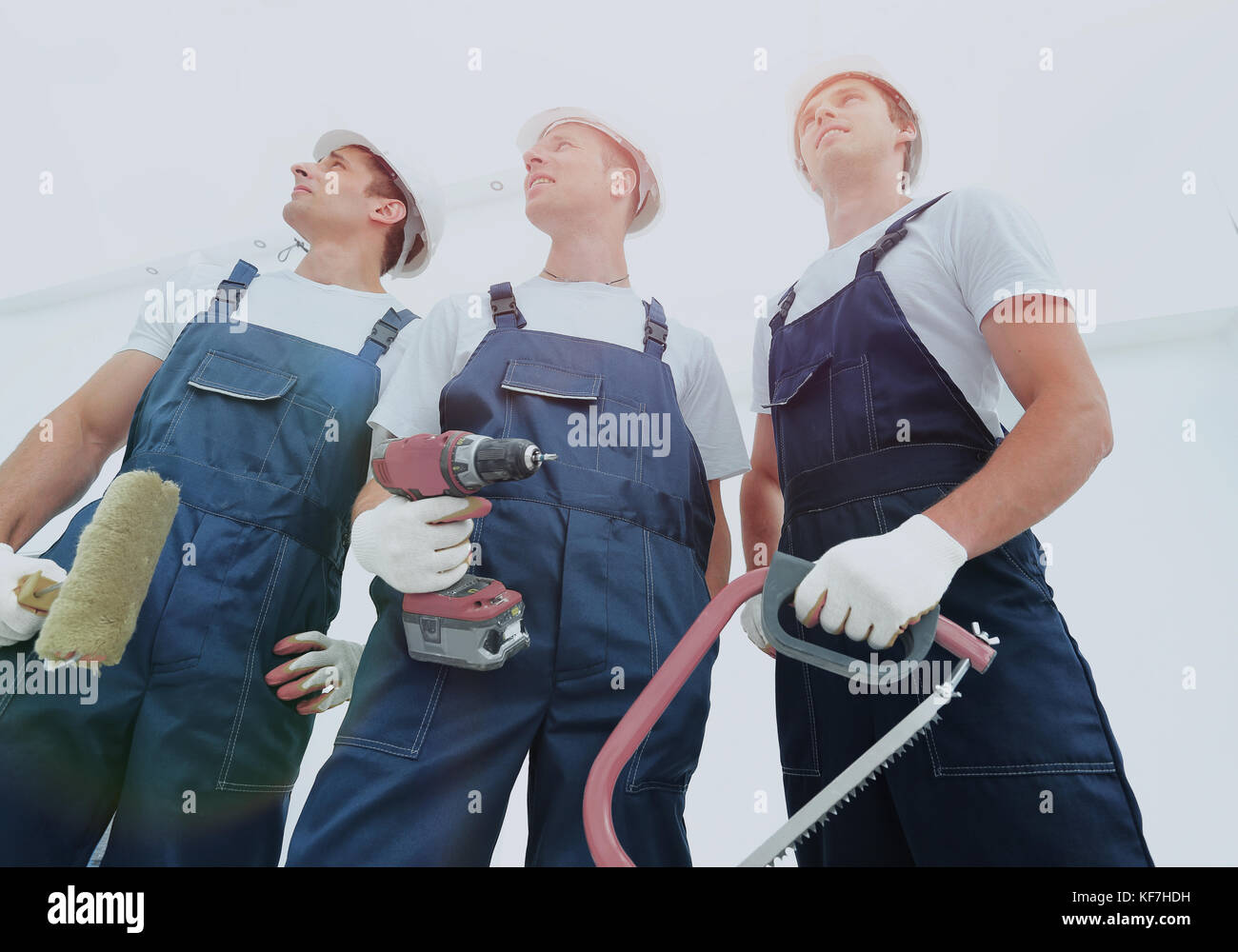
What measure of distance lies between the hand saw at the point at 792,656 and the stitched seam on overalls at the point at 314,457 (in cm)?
84

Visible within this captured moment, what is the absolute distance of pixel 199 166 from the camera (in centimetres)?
267

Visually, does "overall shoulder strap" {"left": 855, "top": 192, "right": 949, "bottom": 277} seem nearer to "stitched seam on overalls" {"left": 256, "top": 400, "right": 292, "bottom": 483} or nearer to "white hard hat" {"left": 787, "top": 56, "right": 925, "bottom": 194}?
"white hard hat" {"left": 787, "top": 56, "right": 925, "bottom": 194}

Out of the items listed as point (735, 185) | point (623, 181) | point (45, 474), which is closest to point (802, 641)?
point (623, 181)

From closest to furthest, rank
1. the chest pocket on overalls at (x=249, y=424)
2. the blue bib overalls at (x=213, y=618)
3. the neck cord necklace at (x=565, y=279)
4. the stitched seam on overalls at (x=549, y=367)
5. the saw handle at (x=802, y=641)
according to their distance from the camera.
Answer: the saw handle at (x=802, y=641), the blue bib overalls at (x=213, y=618), the stitched seam on overalls at (x=549, y=367), the chest pocket on overalls at (x=249, y=424), the neck cord necklace at (x=565, y=279)

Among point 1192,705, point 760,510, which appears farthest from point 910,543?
point 1192,705

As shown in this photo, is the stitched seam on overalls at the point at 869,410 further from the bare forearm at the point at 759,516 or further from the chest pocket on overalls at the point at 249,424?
the chest pocket on overalls at the point at 249,424

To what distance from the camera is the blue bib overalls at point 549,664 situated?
41.6 inches

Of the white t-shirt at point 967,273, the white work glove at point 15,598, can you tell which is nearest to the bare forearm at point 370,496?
the white work glove at point 15,598

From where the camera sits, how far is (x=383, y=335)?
163 cm

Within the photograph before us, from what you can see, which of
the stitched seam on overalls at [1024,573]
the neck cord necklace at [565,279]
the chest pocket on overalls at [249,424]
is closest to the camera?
the stitched seam on overalls at [1024,573]

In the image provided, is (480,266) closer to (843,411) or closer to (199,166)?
(199,166)

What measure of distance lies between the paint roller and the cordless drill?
1.36 ft

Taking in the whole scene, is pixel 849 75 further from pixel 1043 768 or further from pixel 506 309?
pixel 1043 768

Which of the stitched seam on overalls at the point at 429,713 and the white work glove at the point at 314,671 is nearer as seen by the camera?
the stitched seam on overalls at the point at 429,713
